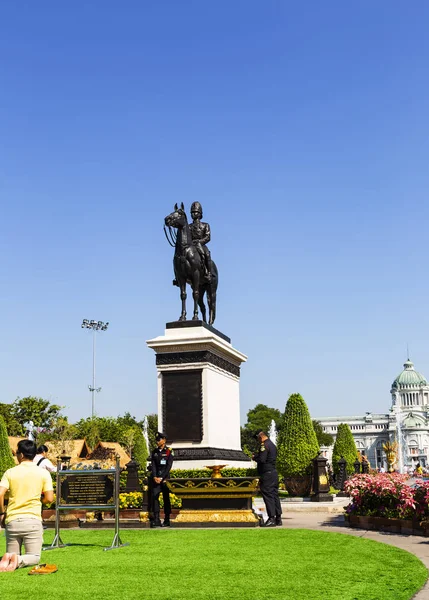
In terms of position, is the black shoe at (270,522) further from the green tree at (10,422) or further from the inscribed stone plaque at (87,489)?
the green tree at (10,422)

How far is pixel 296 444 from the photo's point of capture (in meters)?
30.4

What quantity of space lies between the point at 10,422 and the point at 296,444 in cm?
5051

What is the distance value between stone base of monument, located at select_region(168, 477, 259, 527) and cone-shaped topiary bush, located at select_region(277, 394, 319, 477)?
13857 mm

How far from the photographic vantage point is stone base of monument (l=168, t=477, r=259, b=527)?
1617cm

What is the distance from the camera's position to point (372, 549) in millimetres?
11695

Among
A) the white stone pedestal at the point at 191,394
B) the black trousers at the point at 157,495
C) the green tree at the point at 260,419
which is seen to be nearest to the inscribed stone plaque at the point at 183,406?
the white stone pedestal at the point at 191,394

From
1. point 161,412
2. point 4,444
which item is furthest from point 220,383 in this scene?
point 4,444

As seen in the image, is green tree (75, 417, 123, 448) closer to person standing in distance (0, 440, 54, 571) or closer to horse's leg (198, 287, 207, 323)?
horse's leg (198, 287, 207, 323)

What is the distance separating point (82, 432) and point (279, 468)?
55.0m

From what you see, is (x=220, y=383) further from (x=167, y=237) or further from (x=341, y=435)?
(x=341, y=435)

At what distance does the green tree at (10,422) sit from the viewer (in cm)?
7519

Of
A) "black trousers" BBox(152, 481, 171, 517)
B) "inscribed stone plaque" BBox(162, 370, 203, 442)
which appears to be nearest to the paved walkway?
"black trousers" BBox(152, 481, 171, 517)

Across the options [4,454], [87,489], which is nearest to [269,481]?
[87,489]

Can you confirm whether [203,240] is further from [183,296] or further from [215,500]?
[215,500]
